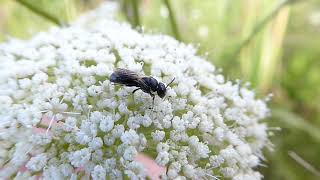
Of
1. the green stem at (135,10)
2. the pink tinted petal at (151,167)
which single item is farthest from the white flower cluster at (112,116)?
A: the green stem at (135,10)

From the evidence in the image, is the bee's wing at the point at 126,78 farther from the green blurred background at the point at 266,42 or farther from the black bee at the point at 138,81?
the green blurred background at the point at 266,42

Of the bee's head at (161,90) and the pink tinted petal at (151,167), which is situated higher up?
the bee's head at (161,90)

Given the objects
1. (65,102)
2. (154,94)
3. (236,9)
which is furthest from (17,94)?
Result: (236,9)

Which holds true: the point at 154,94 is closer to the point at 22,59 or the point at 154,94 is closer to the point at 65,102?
the point at 65,102

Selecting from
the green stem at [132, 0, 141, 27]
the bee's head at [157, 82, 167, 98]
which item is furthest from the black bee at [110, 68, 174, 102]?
the green stem at [132, 0, 141, 27]

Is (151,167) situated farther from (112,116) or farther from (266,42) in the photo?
(266,42)

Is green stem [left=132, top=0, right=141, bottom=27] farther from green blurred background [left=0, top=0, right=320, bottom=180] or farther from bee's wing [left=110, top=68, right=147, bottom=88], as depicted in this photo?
bee's wing [left=110, top=68, right=147, bottom=88]

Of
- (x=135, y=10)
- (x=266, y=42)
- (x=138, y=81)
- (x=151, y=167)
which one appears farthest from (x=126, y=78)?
(x=266, y=42)
